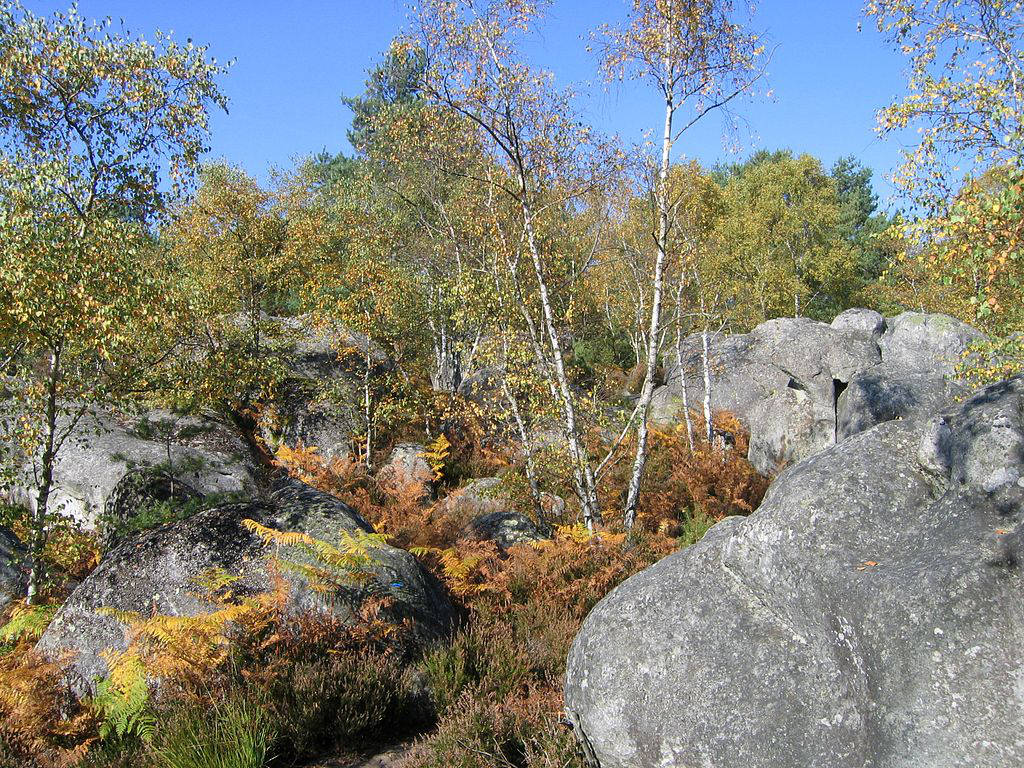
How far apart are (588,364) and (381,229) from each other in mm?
10587

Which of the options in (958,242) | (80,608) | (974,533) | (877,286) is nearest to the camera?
Result: (974,533)

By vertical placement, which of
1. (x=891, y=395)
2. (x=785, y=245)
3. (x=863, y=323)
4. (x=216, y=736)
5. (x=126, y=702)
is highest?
(x=785, y=245)

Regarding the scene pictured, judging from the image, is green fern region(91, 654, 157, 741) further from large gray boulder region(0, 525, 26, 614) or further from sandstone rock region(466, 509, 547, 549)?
sandstone rock region(466, 509, 547, 549)

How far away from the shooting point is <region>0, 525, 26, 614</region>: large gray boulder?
9.45 meters

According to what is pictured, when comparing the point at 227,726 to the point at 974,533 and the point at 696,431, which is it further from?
the point at 696,431

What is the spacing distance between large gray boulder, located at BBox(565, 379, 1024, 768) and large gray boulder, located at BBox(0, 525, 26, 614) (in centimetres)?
816

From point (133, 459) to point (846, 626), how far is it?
13661mm

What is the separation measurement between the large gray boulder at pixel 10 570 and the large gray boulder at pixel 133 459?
7.43ft

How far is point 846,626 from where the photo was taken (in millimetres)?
4625

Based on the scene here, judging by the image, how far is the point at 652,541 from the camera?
10.6 m

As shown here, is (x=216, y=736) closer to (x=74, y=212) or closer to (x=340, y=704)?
(x=340, y=704)

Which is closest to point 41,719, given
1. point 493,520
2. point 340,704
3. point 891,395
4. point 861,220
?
point 340,704

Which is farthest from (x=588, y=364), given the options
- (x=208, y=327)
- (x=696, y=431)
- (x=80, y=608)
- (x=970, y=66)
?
(x=80, y=608)

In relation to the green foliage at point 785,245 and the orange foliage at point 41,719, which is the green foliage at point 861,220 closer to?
the green foliage at point 785,245
